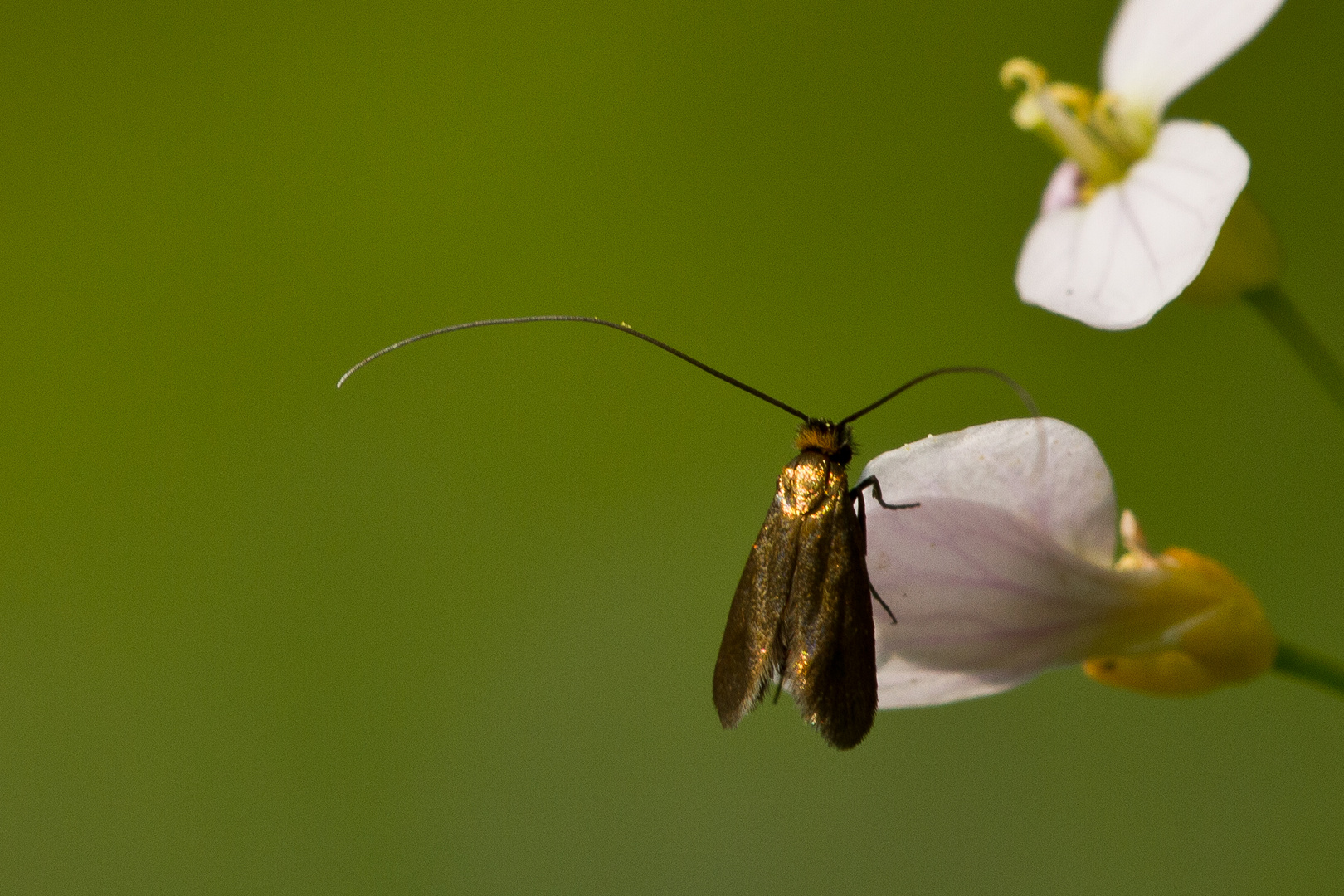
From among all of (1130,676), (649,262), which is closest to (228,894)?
(649,262)

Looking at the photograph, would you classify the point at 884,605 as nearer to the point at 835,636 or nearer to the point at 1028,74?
the point at 835,636

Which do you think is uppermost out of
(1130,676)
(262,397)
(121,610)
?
(262,397)

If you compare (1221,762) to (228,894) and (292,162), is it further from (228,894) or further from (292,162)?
(292,162)

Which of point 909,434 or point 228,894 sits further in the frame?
point 909,434

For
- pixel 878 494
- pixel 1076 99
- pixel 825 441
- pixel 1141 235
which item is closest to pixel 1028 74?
pixel 1076 99

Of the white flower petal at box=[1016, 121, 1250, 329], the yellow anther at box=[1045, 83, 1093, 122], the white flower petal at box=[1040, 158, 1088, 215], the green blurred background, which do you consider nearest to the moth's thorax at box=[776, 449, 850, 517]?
the white flower petal at box=[1016, 121, 1250, 329]
